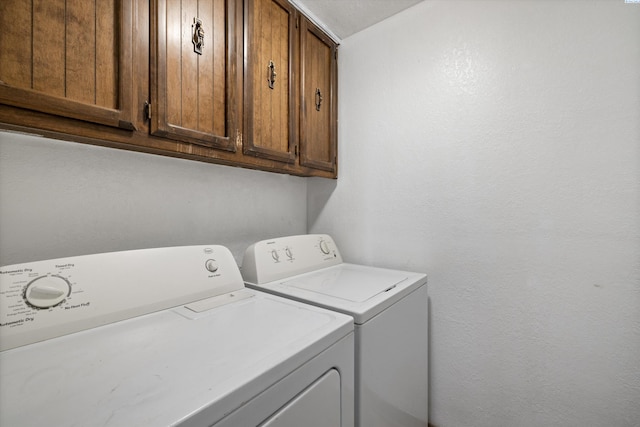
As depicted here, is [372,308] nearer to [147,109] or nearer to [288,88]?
[147,109]

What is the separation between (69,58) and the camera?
708 millimetres

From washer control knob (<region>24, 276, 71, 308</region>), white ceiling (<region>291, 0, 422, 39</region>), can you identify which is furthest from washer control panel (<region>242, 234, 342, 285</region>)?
white ceiling (<region>291, 0, 422, 39</region>)

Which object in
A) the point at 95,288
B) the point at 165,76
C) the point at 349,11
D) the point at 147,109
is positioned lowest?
the point at 95,288

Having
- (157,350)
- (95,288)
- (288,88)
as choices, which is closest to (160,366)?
(157,350)

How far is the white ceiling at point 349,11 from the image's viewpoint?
140cm

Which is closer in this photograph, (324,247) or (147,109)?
(147,109)

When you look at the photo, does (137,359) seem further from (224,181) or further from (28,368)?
(224,181)

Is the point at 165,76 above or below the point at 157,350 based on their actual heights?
above

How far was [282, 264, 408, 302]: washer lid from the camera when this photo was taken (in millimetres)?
1037

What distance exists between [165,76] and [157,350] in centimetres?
81

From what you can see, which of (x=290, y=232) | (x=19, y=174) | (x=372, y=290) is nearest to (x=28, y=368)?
(x=19, y=174)

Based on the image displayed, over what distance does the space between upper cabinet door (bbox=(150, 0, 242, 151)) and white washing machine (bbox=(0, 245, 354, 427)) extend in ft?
1.49

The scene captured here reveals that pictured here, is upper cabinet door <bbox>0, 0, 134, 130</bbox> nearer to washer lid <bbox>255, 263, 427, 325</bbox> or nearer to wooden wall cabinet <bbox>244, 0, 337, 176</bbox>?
wooden wall cabinet <bbox>244, 0, 337, 176</bbox>

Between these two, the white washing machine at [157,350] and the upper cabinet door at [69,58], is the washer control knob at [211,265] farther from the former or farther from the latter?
the upper cabinet door at [69,58]
